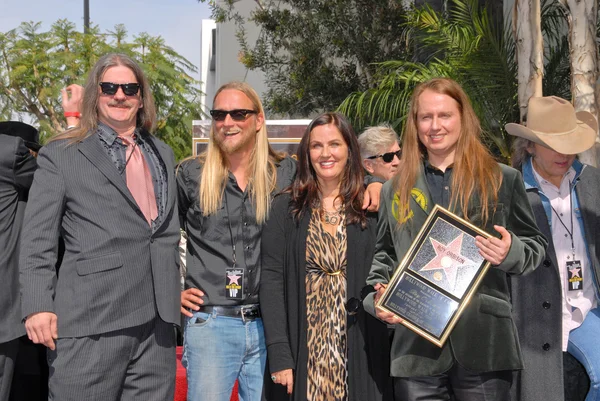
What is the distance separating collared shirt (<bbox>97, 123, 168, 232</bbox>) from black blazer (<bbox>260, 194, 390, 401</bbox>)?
23.4 inches

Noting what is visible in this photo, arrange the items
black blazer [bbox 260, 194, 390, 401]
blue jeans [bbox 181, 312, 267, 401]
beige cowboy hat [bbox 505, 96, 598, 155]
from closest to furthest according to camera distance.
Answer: black blazer [bbox 260, 194, 390, 401] < blue jeans [bbox 181, 312, 267, 401] < beige cowboy hat [bbox 505, 96, 598, 155]

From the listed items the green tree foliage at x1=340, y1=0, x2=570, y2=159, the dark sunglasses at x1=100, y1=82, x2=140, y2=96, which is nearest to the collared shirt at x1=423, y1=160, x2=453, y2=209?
the dark sunglasses at x1=100, y1=82, x2=140, y2=96

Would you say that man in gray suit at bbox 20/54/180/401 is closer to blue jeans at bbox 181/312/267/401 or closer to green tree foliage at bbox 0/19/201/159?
blue jeans at bbox 181/312/267/401

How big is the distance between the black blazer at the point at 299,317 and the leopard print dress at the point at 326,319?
35 millimetres

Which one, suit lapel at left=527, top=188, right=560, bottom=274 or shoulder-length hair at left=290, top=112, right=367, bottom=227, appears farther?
suit lapel at left=527, top=188, right=560, bottom=274

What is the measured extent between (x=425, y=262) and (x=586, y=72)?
11.8ft

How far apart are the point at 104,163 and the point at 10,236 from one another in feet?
2.52

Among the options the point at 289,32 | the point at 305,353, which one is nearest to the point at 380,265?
the point at 305,353

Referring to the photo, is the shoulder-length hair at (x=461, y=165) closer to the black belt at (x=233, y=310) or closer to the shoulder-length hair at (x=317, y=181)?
the shoulder-length hair at (x=317, y=181)

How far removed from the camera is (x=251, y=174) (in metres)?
4.16

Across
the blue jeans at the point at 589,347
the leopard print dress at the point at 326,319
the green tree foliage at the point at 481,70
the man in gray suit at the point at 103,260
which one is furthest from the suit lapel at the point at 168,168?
the green tree foliage at the point at 481,70

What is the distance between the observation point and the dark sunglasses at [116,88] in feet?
12.7

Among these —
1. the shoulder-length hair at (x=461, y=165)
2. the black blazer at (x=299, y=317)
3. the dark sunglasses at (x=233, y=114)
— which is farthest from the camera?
the dark sunglasses at (x=233, y=114)

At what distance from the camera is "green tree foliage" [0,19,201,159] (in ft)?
60.1
